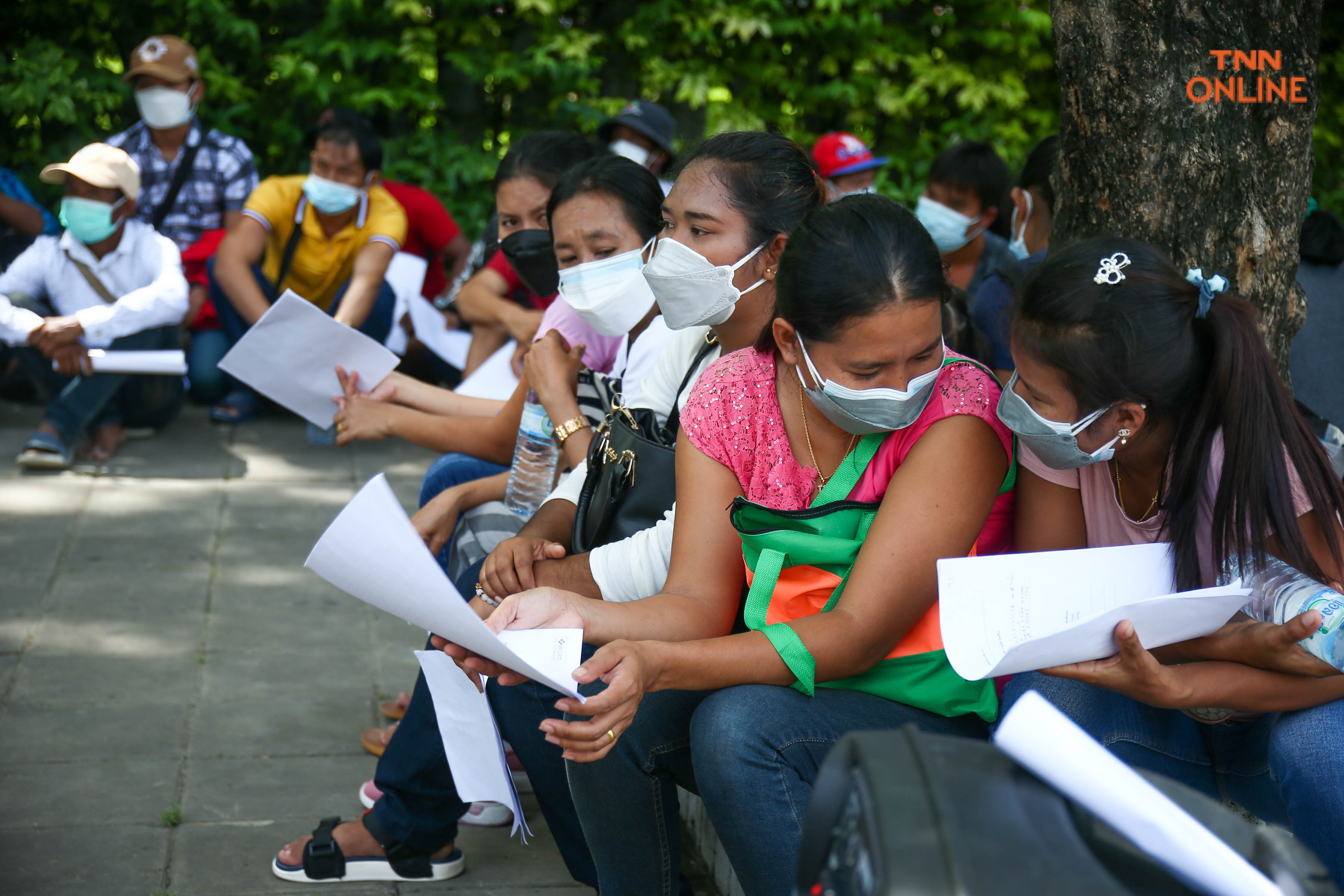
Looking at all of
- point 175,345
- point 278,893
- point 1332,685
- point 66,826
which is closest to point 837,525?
point 1332,685

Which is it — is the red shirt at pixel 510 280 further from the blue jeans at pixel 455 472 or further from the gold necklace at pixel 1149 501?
the gold necklace at pixel 1149 501

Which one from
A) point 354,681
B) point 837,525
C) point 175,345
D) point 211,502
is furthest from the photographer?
point 175,345

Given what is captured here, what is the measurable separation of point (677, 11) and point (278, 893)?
6066mm

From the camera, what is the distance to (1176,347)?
192cm

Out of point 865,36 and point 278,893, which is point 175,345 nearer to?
point 278,893

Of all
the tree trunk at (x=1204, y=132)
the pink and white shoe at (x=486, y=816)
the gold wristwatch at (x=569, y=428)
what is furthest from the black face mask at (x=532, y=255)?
the tree trunk at (x=1204, y=132)

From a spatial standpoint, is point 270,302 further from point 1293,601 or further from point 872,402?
point 1293,601

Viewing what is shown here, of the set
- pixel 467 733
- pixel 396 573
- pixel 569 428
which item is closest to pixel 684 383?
pixel 569 428

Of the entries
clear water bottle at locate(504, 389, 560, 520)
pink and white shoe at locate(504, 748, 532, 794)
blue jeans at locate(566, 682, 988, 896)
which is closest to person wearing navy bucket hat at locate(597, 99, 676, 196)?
clear water bottle at locate(504, 389, 560, 520)

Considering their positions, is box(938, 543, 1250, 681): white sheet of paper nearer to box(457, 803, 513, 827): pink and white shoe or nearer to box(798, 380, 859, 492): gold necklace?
box(798, 380, 859, 492): gold necklace

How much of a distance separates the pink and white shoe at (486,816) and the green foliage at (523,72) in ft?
16.5

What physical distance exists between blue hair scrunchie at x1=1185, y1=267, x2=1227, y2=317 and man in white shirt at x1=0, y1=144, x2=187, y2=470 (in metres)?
4.68

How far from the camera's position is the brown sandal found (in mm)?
3180

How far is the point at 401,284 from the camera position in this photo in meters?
6.26
